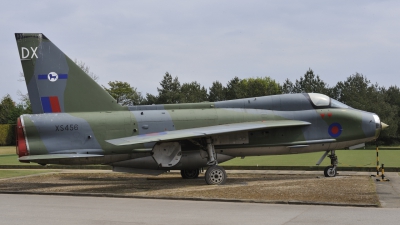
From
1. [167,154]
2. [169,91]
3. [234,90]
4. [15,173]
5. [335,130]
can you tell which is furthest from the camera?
[234,90]

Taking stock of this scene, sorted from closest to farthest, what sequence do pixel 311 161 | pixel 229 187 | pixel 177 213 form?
pixel 177 213, pixel 229 187, pixel 311 161

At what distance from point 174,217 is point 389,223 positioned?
417 cm

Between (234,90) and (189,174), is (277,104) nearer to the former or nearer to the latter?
(189,174)

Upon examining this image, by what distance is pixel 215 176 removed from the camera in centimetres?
1664

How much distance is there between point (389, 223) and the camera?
919 centimetres

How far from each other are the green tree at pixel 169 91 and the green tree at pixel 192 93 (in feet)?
3.38

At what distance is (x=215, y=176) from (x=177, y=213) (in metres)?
5.81

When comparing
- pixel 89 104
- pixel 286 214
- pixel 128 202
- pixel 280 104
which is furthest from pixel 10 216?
pixel 280 104

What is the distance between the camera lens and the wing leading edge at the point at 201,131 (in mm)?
15508

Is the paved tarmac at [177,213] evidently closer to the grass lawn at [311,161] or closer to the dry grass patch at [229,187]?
the dry grass patch at [229,187]

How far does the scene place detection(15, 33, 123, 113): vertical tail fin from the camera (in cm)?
1712

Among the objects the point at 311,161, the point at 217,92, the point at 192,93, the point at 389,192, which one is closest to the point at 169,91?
the point at 192,93

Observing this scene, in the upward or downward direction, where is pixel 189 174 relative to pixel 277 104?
downward

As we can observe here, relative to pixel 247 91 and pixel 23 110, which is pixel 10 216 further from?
pixel 247 91
